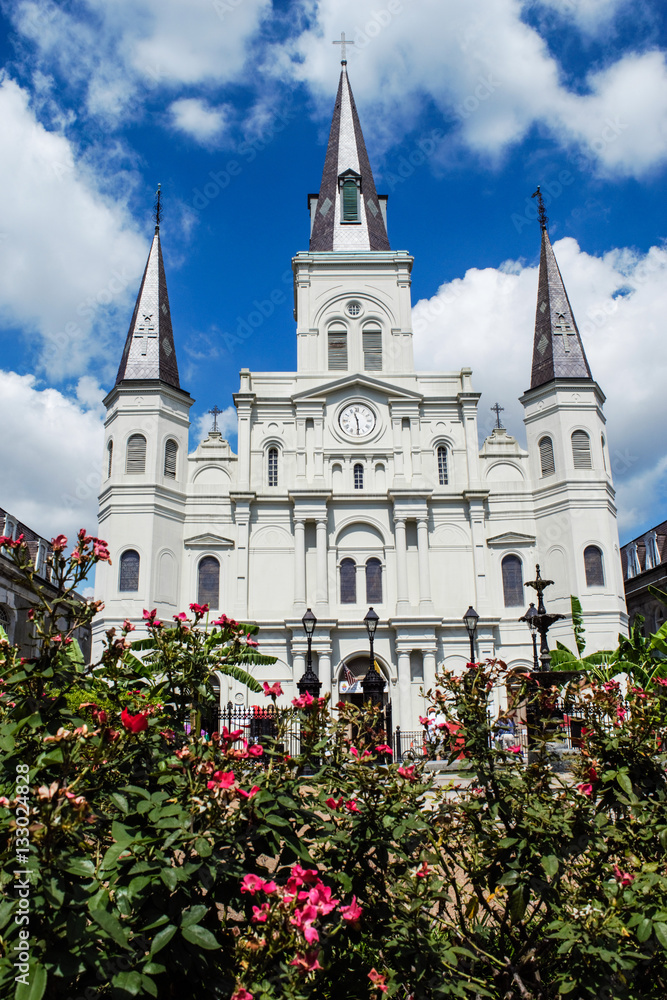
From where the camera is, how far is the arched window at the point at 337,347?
35.3 meters

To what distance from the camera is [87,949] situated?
3.04m

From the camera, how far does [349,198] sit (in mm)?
39938

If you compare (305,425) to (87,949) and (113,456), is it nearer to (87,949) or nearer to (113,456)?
(113,456)

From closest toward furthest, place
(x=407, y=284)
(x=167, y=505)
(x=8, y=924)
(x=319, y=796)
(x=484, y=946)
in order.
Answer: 1. (x=8, y=924)
2. (x=319, y=796)
3. (x=484, y=946)
4. (x=167, y=505)
5. (x=407, y=284)

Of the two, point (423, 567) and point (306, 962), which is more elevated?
point (423, 567)

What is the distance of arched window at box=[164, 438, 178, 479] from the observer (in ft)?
107

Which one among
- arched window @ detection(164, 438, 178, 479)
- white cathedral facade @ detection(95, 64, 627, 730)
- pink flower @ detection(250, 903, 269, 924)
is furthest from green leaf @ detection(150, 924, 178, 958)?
arched window @ detection(164, 438, 178, 479)

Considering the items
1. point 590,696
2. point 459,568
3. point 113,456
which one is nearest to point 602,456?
point 459,568

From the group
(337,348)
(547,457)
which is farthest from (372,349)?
(547,457)

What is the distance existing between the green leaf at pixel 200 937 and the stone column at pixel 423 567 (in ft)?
92.9

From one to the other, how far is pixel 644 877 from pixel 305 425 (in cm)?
3048

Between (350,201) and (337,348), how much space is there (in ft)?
32.4

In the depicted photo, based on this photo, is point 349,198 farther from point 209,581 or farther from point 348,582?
point 209,581

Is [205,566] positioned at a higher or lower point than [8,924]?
higher
